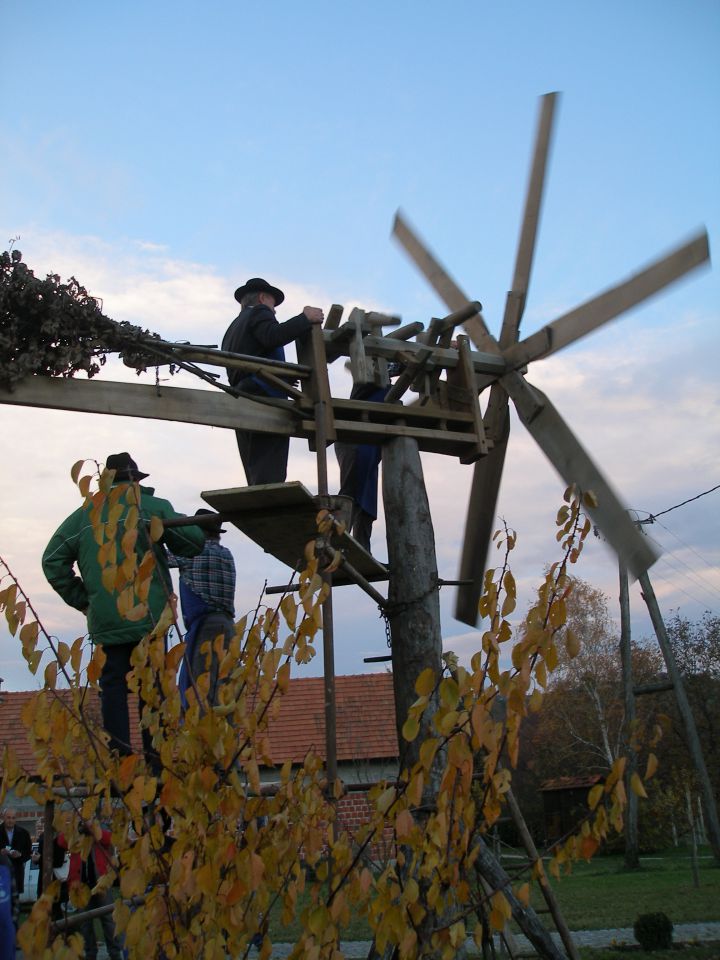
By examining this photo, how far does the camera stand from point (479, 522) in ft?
20.2

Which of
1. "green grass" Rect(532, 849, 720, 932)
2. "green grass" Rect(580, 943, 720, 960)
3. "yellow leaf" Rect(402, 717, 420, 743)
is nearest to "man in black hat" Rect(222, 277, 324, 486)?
"yellow leaf" Rect(402, 717, 420, 743)

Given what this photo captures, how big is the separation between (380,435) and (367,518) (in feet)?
2.40

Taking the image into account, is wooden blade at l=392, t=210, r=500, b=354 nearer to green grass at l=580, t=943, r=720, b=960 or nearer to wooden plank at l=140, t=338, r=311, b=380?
wooden plank at l=140, t=338, r=311, b=380

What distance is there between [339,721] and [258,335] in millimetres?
13763

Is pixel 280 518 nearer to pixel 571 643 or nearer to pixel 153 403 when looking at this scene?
pixel 153 403

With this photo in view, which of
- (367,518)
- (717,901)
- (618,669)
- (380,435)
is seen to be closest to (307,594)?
(380,435)

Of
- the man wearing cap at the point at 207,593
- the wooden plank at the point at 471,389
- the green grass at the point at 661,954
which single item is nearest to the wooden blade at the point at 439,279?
the wooden plank at the point at 471,389

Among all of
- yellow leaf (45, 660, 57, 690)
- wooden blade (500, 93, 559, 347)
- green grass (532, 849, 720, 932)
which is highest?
wooden blade (500, 93, 559, 347)

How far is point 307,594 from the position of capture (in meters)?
2.35

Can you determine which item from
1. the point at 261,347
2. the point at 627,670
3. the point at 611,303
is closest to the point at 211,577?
the point at 261,347

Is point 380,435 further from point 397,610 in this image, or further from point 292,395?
point 397,610

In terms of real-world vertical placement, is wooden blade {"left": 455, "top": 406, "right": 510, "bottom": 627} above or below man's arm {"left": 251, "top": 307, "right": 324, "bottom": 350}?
below

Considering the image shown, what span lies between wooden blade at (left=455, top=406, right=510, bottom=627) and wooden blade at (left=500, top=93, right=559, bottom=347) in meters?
0.58

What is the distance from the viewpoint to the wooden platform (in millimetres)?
4312
